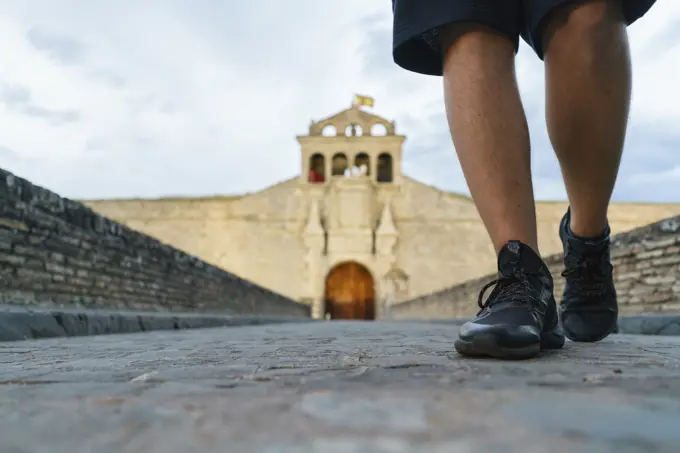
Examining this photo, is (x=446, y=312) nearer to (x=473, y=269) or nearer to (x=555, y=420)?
(x=473, y=269)

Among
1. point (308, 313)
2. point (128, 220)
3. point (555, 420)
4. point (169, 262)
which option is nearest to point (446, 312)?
point (169, 262)

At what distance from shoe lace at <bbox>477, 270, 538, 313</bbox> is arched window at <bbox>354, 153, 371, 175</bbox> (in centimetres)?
2466

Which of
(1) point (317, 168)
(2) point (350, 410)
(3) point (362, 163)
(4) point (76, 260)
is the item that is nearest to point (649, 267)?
(4) point (76, 260)

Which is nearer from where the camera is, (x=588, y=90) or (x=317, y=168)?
(x=588, y=90)

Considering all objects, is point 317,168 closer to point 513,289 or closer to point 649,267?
point 649,267

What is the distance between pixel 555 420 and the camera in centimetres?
69

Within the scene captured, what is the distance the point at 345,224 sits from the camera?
2506 cm

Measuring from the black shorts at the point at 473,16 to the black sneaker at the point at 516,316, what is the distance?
2.27ft

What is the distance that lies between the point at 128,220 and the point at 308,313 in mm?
9849

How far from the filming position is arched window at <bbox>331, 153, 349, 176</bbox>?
27.1 meters

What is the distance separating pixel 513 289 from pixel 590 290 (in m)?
0.72

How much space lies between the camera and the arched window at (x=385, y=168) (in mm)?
26375

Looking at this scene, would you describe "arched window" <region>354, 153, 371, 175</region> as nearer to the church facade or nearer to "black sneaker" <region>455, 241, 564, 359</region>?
the church facade

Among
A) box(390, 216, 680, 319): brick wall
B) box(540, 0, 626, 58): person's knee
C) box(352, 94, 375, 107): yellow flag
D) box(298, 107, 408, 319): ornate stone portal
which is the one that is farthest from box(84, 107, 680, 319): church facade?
box(540, 0, 626, 58): person's knee
